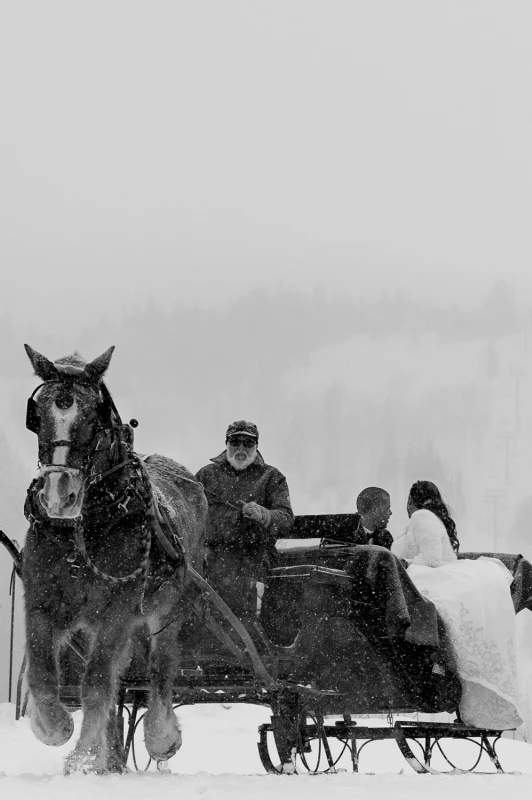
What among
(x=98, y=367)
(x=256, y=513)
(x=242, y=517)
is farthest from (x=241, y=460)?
(x=98, y=367)

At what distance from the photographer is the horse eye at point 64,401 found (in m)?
4.90

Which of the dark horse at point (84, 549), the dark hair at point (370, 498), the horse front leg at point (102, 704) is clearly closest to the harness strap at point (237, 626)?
the dark horse at point (84, 549)

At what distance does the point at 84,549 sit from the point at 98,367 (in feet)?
2.75

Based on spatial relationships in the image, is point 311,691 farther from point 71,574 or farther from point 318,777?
point 71,574

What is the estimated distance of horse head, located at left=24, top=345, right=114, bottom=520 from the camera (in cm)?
467

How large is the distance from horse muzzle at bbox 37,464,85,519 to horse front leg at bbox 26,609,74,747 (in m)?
0.60

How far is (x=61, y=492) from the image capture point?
15.3ft

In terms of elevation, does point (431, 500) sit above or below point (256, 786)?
above

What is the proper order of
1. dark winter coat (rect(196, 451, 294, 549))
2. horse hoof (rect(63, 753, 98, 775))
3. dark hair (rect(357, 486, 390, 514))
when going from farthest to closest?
dark hair (rect(357, 486, 390, 514))
dark winter coat (rect(196, 451, 294, 549))
horse hoof (rect(63, 753, 98, 775))

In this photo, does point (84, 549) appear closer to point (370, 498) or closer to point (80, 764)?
point (80, 764)

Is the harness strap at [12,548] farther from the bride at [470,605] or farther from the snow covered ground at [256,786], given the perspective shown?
the bride at [470,605]

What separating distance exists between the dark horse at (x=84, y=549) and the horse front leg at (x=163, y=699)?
73 cm

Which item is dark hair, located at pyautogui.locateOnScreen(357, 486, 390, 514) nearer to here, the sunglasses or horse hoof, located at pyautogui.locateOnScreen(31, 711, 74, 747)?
the sunglasses

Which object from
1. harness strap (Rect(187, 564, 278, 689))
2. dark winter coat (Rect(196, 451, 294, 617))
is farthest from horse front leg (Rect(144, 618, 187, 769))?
dark winter coat (Rect(196, 451, 294, 617))
